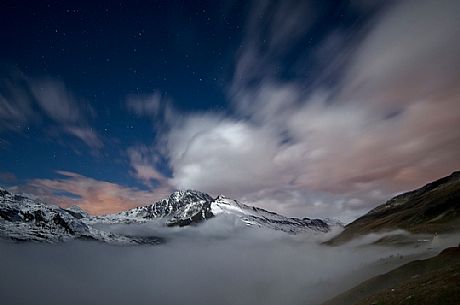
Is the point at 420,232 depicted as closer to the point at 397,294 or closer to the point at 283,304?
the point at 283,304

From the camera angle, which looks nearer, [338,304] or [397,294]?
[397,294]

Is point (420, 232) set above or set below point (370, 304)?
above

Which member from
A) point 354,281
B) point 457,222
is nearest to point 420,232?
point 457,222

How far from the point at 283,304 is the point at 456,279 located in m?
168

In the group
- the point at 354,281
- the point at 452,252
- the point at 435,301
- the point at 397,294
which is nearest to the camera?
the point at 435,301

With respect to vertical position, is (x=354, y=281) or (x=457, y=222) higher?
(x=457, y=222)

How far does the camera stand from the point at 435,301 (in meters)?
31.5

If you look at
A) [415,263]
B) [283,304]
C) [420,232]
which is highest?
[420,232]

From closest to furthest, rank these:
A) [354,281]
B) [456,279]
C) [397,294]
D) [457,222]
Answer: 1. [456,279]
2. [397,294]
3. [354,281]
4. [457,222]

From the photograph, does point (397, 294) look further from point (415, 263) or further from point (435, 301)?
point (415, 263)

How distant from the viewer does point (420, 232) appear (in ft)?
598

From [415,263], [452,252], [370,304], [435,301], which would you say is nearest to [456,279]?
[435,301]

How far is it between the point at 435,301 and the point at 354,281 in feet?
340

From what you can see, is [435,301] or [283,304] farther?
[283,304]
